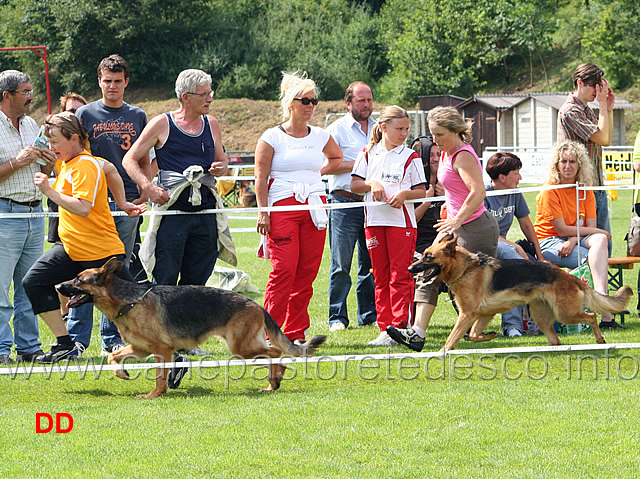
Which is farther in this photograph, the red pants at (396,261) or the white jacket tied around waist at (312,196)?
the red pants at (396,261)

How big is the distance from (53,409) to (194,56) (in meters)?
61.6

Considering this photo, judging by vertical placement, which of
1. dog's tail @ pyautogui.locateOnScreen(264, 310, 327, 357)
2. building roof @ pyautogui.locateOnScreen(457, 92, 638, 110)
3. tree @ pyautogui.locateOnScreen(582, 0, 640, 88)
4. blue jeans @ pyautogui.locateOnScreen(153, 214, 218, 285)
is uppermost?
tree @ pyautogui.locateOnScreen(582, 0, 640, 88)

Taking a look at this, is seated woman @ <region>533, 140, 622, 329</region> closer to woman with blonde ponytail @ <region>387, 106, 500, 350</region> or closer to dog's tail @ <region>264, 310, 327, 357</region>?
woman with blonde ponytail @ <region>387, 106, 500, 350</region>

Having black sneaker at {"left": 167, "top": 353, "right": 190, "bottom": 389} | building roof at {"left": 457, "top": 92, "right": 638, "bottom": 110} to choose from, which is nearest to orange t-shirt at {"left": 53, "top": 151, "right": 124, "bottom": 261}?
black sneaker at {"left": 167, "top": 353, "right": 190, "bottom": 389}

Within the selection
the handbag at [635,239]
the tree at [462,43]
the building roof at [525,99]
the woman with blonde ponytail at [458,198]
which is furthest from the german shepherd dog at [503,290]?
the tree at [462,43]

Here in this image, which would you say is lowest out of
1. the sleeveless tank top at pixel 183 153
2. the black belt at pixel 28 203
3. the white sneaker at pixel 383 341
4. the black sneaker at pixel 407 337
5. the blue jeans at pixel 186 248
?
the white sneaker at pixel 383 341

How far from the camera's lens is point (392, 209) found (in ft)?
22.8

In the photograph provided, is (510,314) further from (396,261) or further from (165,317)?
(165,317)

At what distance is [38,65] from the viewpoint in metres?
64.0

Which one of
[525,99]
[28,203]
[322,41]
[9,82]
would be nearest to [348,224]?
[28,203]

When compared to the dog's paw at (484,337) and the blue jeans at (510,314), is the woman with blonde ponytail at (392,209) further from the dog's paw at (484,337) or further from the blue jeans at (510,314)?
the blue jeans at (510,314)

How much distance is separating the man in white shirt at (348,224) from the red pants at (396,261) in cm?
63

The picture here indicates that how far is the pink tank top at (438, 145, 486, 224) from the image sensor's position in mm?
6449

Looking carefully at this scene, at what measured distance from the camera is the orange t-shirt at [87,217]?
5.73 m
